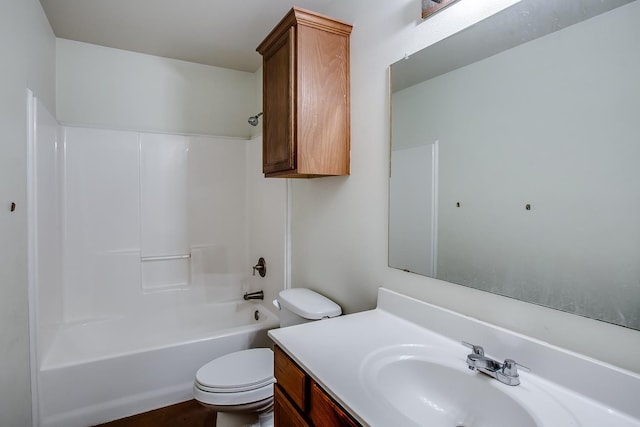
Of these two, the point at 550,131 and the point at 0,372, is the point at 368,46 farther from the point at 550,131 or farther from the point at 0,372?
the point at 0,372

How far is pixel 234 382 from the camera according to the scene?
5.32ft

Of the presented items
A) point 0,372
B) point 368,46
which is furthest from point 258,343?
point 368,46

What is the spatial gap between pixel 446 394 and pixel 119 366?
1928 millimetres

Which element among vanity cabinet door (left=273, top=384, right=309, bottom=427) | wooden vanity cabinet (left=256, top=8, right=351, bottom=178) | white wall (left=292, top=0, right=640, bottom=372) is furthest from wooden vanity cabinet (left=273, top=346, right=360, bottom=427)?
wooden vanity cabinet (left=256, top=8, right=351, bottom=178)

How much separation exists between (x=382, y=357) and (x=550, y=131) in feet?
2.68

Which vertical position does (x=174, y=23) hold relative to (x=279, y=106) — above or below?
above

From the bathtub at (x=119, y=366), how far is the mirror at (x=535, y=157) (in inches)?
63.3

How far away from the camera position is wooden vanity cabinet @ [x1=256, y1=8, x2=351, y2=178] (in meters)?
1.53

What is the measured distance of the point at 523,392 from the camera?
83cm

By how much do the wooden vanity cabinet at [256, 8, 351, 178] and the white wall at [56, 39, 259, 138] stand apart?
1361 mm

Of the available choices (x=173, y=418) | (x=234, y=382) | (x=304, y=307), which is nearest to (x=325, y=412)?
(x=304, y=307)

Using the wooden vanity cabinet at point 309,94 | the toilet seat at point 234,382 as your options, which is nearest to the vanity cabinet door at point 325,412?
the toilet seat at point 234,382

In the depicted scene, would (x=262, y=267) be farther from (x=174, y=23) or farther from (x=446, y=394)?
(x=446, y=394)

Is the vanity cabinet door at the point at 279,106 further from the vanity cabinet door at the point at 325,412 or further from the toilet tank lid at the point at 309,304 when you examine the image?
the vanity cabinet door at the point at 325,412
